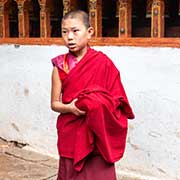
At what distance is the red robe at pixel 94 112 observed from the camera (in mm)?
1976

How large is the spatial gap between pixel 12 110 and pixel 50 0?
1.12 m

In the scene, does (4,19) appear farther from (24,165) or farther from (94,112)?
(94,112)

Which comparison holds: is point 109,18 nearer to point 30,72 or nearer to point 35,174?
point 30,72

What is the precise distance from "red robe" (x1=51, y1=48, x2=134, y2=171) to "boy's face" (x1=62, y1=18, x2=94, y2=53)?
68mm

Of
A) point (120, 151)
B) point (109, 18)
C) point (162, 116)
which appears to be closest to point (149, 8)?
point (109, 18)

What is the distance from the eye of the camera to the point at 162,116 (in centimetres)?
290

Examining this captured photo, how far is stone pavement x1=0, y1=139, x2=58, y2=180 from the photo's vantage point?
3.35 metres

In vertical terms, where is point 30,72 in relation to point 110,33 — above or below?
below

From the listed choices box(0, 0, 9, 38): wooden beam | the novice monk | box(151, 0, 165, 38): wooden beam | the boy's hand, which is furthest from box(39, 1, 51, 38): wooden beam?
the boy's hand

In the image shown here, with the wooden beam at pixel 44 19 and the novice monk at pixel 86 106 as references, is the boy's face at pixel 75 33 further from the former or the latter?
the wooden beam at pixel 44 19

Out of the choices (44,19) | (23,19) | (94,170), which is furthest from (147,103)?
(23,19)

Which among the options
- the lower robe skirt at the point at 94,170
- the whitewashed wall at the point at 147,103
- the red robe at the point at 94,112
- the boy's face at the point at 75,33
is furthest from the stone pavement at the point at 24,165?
the boy's face at the point at 75,33

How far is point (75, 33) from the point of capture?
203 cm

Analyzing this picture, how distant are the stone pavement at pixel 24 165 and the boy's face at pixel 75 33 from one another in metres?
1.56
